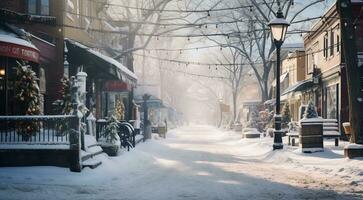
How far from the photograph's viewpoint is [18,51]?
619 inches

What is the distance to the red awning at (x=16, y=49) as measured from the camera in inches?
604

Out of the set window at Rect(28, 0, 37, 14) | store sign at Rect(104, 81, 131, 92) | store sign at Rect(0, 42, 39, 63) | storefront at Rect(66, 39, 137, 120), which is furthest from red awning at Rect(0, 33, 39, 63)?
store sign at Rect(104, 81, 131, 92)

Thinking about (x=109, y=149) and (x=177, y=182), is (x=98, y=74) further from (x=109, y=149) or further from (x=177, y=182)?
(x=177, y=182)

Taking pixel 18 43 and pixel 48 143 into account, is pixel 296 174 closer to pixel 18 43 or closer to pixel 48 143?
pixel 48 143

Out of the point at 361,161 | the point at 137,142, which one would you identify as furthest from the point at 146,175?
the point at 137,142

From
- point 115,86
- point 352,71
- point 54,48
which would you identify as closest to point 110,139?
point 54,48

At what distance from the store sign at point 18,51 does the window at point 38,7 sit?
5.37 meters

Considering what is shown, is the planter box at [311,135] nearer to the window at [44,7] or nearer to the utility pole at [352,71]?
the utility pole at [352,71]

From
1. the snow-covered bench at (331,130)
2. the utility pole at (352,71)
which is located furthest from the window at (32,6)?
the snow-covered bench at (331,130)

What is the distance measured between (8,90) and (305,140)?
424 inches

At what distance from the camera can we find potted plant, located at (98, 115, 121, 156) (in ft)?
56.7

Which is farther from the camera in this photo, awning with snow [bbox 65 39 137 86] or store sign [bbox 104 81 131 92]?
store sign [bbox 104 81 131 92]

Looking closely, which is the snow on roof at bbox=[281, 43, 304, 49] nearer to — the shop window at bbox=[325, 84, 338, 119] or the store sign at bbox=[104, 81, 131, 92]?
the shop window at bbox=[325, 84, 338, 119]

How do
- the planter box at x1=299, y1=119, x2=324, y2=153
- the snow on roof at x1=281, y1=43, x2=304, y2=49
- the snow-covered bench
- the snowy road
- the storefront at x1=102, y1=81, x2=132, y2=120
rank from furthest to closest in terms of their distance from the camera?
the snow on roof at x1=281, y1=43, x2=304, y2=49
the storefront at x1=102, y1=81, x2=132, y2=120
the snow-covered bench
the planter box at x1=299, y1=119, x2=324, y2=153
the snowy road
